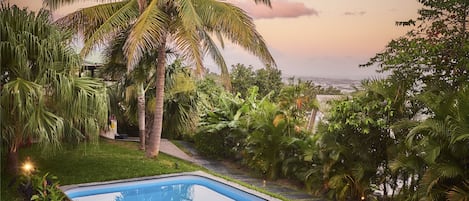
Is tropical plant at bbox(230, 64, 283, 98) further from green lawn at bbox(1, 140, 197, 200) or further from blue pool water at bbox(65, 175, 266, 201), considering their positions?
blue pool water at bbox(65, 175, 266, 201)

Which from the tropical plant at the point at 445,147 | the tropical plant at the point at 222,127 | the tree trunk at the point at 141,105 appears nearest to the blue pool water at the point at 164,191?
the tropical plant at the point at 222,127


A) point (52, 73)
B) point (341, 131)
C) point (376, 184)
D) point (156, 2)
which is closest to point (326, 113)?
point (341, 131)

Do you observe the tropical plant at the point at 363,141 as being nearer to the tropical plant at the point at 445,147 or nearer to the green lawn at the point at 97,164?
the tropical plant at the point at 445,147

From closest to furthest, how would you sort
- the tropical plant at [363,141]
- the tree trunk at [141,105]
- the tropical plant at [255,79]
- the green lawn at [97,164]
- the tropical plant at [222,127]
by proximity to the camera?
1. the tropical plant at [363,141]
2. the green lawn at [97,164]
3. the tree trunk at [141,105]
4. the tropical plant at [222,127]
5. the tropical plant at [255,79]

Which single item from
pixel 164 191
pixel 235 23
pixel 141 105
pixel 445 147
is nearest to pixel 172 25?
pixel 235 23

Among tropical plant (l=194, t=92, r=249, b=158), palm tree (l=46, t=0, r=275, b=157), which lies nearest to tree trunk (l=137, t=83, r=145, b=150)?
palm tree (l=46, t=0, r=275, b=157)

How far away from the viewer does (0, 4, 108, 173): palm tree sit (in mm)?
4812

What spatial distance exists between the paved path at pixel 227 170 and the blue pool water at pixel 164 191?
0.62 meters

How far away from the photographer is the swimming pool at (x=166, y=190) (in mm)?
5786

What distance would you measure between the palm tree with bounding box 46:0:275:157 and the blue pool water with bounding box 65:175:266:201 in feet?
5.52

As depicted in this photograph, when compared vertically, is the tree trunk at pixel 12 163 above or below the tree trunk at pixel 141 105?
below

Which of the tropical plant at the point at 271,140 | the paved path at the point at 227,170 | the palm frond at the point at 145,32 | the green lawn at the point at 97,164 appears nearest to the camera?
the palm frond at the point at 145,32

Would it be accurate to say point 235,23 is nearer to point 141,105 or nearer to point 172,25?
point 172,25

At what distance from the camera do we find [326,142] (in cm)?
582
